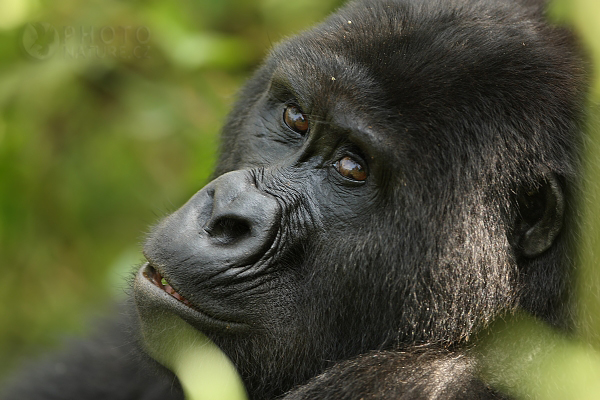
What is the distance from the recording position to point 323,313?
2.51 meters

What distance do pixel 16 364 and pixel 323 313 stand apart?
2.52m

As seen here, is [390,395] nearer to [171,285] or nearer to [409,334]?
[409,334]

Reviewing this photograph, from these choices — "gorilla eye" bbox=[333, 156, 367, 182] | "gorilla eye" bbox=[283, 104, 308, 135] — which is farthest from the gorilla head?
"gorilla eye" bbox=[283, 104, 308, 135]

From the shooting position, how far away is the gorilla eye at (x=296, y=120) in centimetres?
277

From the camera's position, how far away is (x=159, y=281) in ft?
8.38

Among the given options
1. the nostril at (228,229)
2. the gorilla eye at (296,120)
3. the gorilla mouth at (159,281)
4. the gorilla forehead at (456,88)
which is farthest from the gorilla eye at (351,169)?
the gorilla mouth at (159,281)

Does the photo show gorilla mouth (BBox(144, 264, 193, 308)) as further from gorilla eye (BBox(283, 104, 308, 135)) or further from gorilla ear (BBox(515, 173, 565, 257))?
gorilla ear (BBox(515, 173, 565, 257))

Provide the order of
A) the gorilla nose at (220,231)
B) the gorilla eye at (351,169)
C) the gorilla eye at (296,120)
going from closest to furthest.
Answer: the gorilla nose at (220,231) < the gorilla eye at (351,169) < the gorilla eye at (296,120)

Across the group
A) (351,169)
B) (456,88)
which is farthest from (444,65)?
(351,169)

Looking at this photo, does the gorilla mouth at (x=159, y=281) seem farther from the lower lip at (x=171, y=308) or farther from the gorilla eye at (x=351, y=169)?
the gorilla eye at (x=351, y=169)

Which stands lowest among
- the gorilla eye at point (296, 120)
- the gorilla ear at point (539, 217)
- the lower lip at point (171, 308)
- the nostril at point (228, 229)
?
the gorilla ear at point (539, 217)

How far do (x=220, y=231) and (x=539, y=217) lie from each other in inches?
42.9

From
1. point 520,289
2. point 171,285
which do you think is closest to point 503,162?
point 520,289

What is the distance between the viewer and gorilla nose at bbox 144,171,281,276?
2408 millimetres
